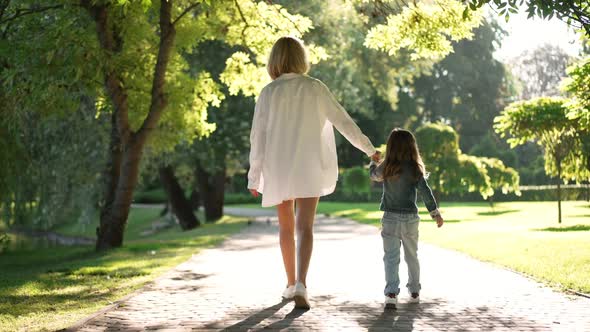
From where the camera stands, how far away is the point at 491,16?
52969 millimetres

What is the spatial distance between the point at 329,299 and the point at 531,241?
8198 mm

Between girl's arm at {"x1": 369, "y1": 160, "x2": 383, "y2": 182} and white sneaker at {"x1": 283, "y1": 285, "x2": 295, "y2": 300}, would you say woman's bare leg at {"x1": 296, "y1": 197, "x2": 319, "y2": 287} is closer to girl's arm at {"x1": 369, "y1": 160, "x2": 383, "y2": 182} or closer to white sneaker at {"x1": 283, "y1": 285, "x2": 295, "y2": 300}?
white sneaker at {"x1": 283, "y1": 285, "x2": 295, "y2": 300}

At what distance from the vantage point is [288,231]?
6504 millimetres

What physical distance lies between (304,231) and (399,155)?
1.09m

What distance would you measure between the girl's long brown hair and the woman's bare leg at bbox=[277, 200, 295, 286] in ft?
2.94

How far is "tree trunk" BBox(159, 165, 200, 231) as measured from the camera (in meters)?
26.7

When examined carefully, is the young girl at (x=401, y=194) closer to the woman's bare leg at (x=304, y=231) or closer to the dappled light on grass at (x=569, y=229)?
the woman's bare leg at (x=304, y=231)

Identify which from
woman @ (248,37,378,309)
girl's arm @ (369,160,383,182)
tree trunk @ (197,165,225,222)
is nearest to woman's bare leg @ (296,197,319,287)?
woman @ (248,37,378,309)

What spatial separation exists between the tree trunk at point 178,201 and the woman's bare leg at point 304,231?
20615 millimetres

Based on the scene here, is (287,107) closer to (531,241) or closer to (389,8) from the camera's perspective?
(389,8)

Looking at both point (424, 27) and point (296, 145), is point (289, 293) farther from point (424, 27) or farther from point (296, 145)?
point (424, 27)

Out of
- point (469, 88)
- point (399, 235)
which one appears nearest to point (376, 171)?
point (399, 235)

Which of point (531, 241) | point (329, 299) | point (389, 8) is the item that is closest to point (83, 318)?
point (329, 299)

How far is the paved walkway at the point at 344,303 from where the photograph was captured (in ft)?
18.5
